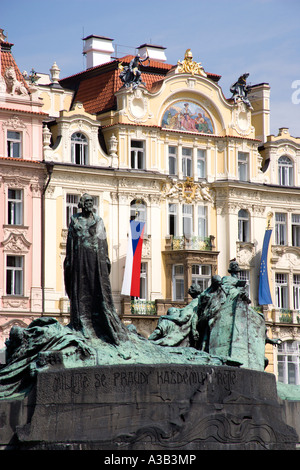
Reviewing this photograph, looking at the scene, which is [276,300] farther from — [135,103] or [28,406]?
[28,406]

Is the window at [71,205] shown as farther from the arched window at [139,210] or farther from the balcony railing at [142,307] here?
the balcony railing at [142,307]

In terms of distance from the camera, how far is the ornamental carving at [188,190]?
5481cm

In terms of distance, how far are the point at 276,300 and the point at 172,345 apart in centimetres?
3282

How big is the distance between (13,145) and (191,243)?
8.14 m

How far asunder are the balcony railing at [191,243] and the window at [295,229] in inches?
180

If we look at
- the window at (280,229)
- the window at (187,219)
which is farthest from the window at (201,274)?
the window at (280,229)

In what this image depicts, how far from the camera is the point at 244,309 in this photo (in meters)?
24.8

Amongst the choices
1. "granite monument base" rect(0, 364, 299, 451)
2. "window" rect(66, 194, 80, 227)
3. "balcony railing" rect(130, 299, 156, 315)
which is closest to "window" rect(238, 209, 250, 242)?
"balcony railing" rect(130, 299, 156, 315)

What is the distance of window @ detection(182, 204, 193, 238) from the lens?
181 feet

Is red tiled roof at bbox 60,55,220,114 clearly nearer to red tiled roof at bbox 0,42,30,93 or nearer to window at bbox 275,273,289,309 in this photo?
red tiled roof at bbox 0,42,30,93

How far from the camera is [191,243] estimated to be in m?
54.4

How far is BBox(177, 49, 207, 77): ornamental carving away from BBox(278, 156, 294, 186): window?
18.3 feet

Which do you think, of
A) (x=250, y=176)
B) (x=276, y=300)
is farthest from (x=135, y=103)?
(x=276, y=300)

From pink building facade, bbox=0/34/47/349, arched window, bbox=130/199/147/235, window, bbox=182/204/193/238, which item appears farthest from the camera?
window, bbox=182/204/193/238
